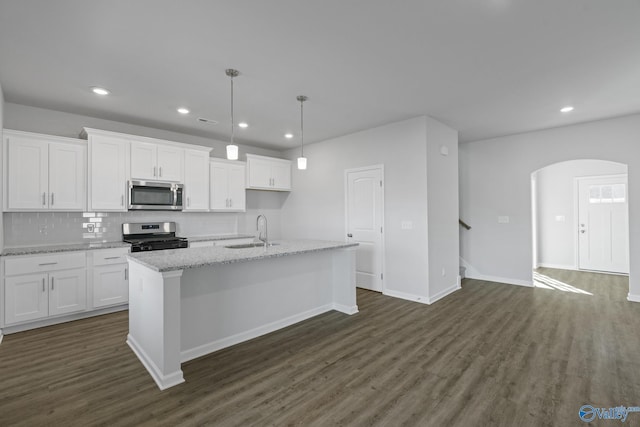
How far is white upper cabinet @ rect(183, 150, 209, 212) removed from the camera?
4914 mm

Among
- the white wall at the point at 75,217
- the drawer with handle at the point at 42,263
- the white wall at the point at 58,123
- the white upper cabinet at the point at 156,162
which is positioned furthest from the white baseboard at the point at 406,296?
the white wall at the point at 58,123

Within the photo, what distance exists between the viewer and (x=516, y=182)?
5461 millimetres

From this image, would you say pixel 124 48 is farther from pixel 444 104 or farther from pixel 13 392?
pixel 444 104

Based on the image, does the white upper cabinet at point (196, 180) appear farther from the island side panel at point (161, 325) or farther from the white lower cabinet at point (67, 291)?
the island side panel at point (161, 325)

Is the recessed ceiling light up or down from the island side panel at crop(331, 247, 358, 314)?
up

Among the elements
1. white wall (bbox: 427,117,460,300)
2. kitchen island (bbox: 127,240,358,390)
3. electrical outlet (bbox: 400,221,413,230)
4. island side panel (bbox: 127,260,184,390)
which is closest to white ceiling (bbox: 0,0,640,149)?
white wall (bbox: 427,117,460,300)

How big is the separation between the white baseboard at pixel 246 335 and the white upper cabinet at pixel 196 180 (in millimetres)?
2597

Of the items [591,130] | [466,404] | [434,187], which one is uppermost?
[591,130]

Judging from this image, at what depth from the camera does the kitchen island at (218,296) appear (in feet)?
7.80

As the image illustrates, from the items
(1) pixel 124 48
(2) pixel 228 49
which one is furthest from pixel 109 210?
(2) pixel 228 49

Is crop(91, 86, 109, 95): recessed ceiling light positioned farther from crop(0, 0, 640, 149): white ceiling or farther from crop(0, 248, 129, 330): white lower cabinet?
crop(0, 248, 129, 330): white lower cabinet

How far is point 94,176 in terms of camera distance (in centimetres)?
407

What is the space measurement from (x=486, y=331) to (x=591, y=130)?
373cm

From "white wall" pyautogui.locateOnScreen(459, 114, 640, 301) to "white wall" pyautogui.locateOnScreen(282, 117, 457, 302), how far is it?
1045mm
